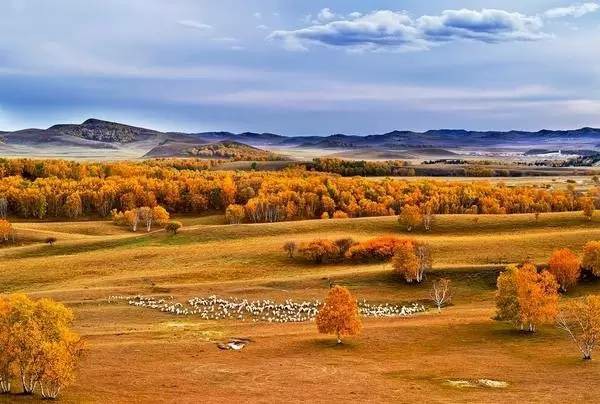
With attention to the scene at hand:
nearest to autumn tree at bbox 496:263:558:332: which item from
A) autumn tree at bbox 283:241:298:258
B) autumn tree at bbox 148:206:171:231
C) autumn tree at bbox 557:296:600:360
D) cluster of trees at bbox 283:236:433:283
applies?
autumn tree at bbox 557:296:600:360

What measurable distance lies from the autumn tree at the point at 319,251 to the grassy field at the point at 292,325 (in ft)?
7.70

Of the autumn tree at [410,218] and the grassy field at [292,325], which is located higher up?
the autumn tree at [410,218]

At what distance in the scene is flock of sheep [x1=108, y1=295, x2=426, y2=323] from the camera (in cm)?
9719

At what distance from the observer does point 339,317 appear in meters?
80.6

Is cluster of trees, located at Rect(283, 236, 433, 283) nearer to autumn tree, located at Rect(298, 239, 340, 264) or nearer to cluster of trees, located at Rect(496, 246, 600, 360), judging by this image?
autumn tree, located at Rect(298, 239, 340, 264)

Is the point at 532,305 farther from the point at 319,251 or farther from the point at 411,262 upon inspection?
the point at 319,251

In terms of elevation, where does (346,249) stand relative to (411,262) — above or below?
below

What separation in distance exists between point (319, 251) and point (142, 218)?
77.0 meters

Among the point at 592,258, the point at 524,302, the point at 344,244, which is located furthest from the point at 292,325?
the point at 592,258

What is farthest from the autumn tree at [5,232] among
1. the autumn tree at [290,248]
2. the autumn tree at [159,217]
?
the autumn tree at [290,248]

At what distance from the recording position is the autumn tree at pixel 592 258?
10838cm

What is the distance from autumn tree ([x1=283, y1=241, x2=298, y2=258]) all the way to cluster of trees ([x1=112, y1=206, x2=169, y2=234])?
65.0 m

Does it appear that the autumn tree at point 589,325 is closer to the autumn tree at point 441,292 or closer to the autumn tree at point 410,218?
the autumn tree at point 441,292

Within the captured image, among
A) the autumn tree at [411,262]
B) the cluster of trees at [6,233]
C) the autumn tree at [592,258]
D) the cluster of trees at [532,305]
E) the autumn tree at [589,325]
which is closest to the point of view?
the autumn tree at [589,325]
